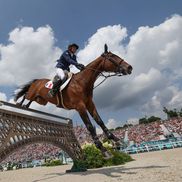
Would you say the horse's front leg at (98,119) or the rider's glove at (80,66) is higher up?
the rider's glove at (80,66)

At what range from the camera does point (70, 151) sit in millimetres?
12031

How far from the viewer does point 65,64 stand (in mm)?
8023

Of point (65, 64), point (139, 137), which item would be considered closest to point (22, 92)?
point (65, 64)

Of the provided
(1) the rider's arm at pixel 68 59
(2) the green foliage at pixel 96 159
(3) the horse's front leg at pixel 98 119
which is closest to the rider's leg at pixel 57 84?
(1) the rider's arm at pixel 68 59

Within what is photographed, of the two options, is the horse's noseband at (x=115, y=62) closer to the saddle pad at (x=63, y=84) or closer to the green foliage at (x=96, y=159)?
the saddle pad at (x=63, y=84)

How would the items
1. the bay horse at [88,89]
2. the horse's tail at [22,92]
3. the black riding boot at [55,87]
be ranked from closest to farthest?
the bay horse at [88,89]
the black riding boot at [55,87]
the horse's tail at [22,92]

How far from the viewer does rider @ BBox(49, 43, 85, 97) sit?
25.1ft

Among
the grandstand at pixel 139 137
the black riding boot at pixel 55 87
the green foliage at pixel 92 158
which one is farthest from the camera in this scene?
the grandstand at pixel 139 137

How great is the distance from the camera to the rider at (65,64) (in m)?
7.64

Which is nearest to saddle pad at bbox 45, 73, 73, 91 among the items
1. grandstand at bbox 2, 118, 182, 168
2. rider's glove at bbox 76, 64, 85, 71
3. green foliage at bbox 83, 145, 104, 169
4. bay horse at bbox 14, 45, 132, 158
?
bay horse at bbox 14, 45, 132, 158

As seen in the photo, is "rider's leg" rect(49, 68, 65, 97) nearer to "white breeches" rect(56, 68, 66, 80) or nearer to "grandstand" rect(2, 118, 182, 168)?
"white breeches" rect(56, 68, 66, 80)

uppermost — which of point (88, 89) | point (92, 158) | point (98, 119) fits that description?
point (88, 89)

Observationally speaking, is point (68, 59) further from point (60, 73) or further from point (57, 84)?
point (57, 84)

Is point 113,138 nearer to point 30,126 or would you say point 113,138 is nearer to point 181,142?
point 30,126
